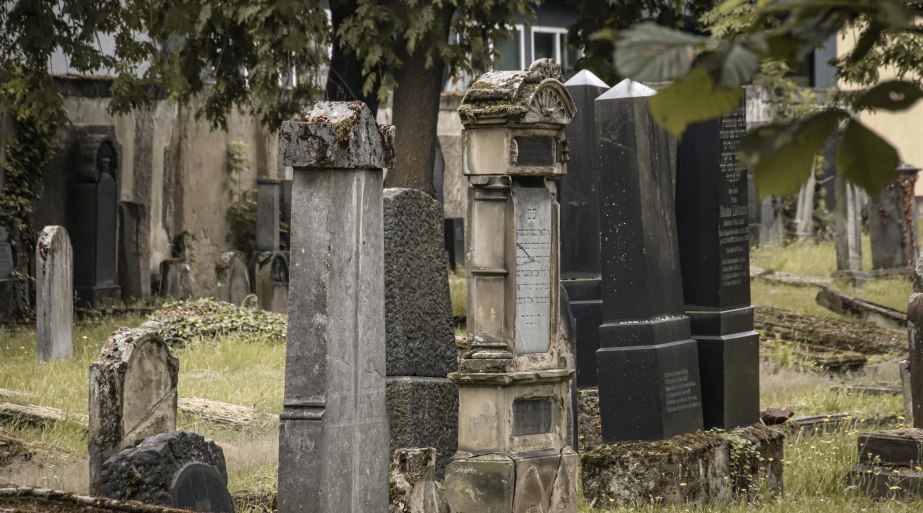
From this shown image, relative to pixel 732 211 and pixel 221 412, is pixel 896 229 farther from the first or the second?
pixel 221 412

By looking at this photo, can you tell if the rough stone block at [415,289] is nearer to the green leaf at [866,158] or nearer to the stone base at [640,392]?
the stone base at [640,392]

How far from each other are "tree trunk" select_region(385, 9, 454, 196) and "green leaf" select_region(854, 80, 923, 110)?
44.7ft

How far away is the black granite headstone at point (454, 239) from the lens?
22.0 m

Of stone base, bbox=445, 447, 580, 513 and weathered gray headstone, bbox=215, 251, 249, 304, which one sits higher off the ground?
weathered gray headstone, bbox=215, 251, 249, 304

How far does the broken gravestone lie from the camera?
263 inches

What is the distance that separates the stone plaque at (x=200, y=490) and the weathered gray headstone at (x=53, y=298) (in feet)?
22.2

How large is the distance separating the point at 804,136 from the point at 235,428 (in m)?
8.22

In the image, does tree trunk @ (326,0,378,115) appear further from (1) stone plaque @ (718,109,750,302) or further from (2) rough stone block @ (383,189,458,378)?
(1) stone plaque @ (718,109,750,302)

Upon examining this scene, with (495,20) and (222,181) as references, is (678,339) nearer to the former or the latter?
(495,20)

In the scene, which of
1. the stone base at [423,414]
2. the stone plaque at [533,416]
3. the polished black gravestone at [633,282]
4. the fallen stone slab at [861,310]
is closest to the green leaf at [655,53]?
the stone plaque at [533,416]

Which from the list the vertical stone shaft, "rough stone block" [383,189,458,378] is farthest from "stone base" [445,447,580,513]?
the vertical stone shaft

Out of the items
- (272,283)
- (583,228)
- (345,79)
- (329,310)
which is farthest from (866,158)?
(272,283)

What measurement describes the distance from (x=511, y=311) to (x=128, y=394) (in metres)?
2.09

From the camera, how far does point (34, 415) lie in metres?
9.64
